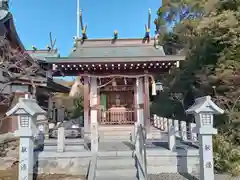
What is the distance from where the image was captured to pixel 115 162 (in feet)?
19.8

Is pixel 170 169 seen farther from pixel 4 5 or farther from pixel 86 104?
pixel 4 5

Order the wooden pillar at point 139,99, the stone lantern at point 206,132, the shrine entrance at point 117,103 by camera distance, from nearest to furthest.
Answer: the stone lantern at point 206,132 < the wooden pillar at point 139,99 < the shrine entrance at point 117,103

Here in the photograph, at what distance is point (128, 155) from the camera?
6383mm

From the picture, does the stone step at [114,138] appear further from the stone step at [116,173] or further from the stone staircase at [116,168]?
the stone step at [116,173]

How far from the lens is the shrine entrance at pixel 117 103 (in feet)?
34.1

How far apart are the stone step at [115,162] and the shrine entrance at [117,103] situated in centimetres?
389

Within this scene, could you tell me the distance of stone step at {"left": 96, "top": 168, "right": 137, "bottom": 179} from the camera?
18.3 feet

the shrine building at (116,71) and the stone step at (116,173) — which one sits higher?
the shrine building at (116,71)

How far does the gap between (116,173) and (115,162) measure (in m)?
0.45

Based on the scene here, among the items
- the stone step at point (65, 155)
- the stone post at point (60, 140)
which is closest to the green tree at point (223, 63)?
the stone step at point (65, 155)

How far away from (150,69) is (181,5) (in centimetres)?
1769

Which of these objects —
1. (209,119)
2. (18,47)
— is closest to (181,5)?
(18,47)

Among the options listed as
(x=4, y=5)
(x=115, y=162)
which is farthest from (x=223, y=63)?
(x=4, y=5)

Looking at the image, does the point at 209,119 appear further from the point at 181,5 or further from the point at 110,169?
the point at 181,5
